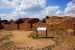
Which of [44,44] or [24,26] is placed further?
[24,26]

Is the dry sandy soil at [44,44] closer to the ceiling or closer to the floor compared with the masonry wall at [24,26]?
closer to the ceiling

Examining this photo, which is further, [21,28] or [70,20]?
[21,28]

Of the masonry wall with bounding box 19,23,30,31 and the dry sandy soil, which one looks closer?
the dry sandy soil

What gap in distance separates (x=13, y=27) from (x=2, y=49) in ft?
68.2

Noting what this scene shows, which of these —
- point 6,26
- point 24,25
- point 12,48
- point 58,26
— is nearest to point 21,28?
point 24,25

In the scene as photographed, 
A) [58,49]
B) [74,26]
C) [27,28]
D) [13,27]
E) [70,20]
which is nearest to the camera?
[58,49]

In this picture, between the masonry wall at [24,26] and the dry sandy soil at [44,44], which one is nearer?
the dry sandy soil at [44,44]

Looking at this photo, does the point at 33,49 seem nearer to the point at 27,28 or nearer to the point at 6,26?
the point at 27,28

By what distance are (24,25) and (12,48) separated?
18747 millimetres

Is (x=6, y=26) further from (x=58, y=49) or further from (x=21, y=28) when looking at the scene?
(x=58, y=49)

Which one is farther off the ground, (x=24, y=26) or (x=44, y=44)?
(x=44, y=44)

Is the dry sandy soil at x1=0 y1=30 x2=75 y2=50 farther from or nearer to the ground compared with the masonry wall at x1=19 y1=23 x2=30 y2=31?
farther from the ground

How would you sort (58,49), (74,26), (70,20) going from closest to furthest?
(58,49) → (74,26) → (70,20)

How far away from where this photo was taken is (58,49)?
12.9 m
